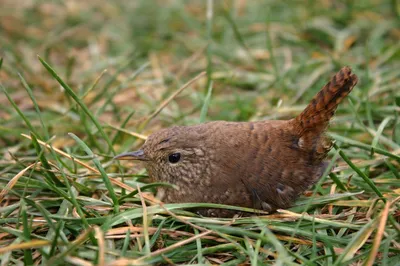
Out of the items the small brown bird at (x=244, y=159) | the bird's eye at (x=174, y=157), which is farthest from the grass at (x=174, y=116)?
the bird's eye at (x=174, y=157)

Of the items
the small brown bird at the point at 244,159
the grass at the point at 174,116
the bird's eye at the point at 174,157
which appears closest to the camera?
the grass at the point at 174,116

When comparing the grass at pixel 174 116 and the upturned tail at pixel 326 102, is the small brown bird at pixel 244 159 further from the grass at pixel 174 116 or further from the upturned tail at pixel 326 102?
the grass at pixel 174 116

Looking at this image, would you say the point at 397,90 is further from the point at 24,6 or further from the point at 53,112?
the point at 24,6

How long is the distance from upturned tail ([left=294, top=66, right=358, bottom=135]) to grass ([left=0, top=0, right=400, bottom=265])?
21 cm

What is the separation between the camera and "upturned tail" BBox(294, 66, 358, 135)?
2578 mm

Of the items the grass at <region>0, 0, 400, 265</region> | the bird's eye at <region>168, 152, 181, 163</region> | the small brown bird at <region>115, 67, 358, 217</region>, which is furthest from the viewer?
the bird's eye at <region>168, 152, 181, 163</region>

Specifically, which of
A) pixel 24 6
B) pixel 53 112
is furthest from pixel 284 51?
pixel 24 6

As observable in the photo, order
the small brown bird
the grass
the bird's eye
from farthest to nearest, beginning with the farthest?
the bird's eye < the small brown bird < the grass

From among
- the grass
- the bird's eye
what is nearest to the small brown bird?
the bird's eye

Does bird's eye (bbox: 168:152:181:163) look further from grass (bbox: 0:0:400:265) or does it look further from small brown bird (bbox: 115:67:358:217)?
grass (bbox: 0:0:400:265)

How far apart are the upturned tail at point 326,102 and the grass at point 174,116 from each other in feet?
0.70

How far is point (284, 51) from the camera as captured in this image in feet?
15.9

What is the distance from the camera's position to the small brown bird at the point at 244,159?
272 cm

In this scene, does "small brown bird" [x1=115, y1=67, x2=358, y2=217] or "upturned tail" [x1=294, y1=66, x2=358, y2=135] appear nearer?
"upturned tail" [x1=294, y1=66, x2=358, y2=135]
